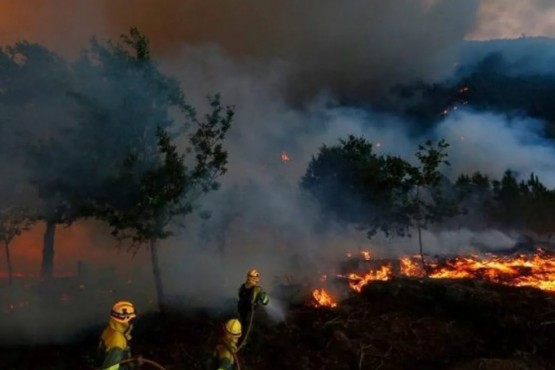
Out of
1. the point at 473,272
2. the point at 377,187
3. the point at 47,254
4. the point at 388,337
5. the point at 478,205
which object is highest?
the point at 377,187

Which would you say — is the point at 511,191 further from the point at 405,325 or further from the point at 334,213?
the point at 405,325

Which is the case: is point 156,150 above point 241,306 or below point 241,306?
above

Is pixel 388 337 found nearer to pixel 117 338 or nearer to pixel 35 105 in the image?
pixel 117 338

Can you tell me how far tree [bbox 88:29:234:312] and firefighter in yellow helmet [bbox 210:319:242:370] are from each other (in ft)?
22.2

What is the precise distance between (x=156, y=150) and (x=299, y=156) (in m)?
41.2

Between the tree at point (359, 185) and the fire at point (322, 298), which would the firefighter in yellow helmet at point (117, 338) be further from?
the tree at point (359, 185)

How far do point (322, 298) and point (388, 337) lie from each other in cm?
363

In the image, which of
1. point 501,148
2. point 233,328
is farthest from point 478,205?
point 501,148

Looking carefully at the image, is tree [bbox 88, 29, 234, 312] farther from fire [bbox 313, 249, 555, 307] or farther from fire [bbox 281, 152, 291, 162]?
fire [bbox 281, 152, 291, 162]

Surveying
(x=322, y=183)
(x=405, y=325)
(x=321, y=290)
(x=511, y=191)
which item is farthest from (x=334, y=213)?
(x=405, y=325)

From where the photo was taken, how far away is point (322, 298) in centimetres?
1523

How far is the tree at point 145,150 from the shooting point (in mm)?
12977

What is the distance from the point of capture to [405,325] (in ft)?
40.7

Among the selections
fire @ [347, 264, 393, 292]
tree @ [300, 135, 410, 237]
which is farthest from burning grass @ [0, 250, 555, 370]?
tree @ [300, 135, 410, 237]
